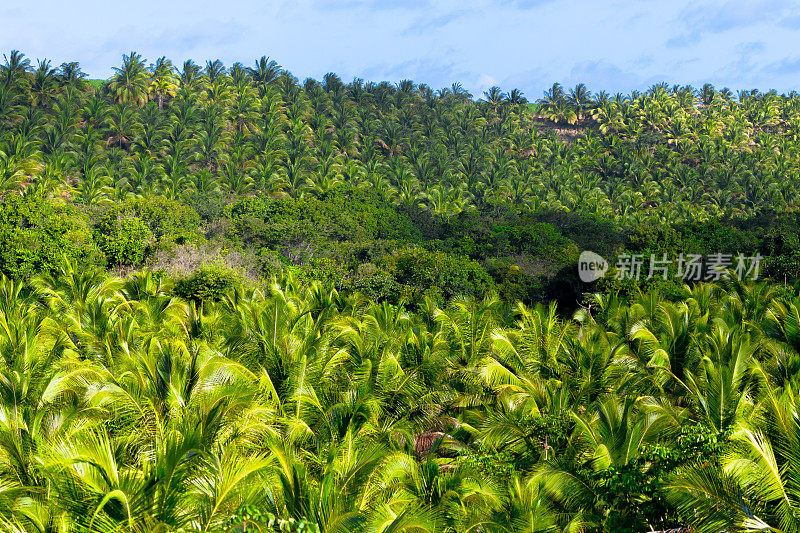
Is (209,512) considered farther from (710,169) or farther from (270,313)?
(710,169)

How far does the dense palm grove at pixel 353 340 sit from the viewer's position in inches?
330

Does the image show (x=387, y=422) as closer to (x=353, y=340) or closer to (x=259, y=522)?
(x=353, y=340)

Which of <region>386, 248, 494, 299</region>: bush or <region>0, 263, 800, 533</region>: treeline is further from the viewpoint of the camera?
<region>386, 248, 494, 299</region>: bush

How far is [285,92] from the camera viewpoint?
81.8 meters

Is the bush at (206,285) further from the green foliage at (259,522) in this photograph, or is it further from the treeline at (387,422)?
the green foliage at (259,522)

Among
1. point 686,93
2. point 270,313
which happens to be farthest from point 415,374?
point 686,93

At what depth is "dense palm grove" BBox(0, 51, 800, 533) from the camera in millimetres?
8383

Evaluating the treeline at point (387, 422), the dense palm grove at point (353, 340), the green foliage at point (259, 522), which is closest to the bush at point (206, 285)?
the dense palm grove at point (353, 340)

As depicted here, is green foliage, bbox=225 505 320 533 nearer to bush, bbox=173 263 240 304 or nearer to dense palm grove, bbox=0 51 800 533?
dense palm grove, bbox=0 51 800 533

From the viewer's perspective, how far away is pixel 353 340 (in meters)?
17.2

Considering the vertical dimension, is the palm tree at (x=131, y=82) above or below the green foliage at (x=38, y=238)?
above

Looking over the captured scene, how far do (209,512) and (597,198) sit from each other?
61.6 m

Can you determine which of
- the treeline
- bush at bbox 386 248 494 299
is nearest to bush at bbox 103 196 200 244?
bush at bbox 386 248 494 299

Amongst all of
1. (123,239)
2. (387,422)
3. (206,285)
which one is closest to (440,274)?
(206,285)
